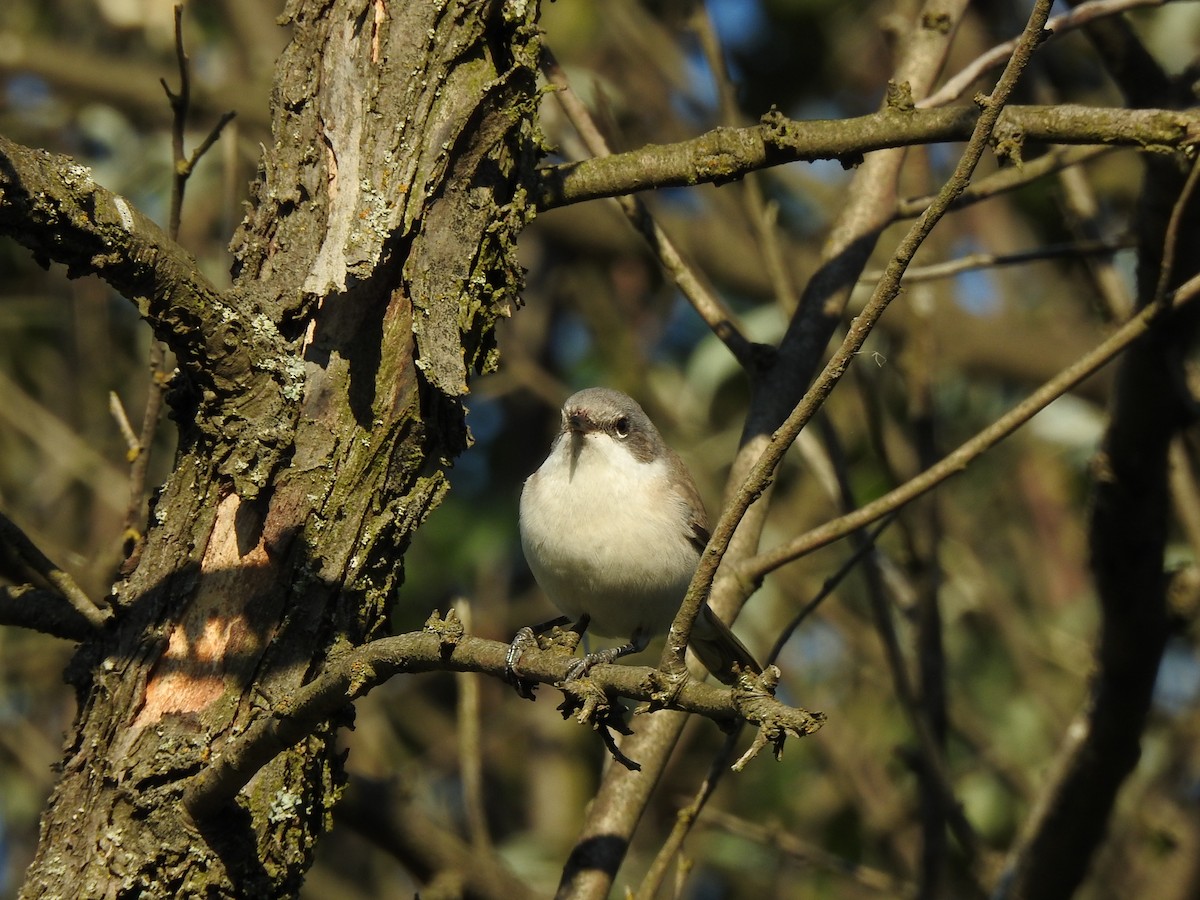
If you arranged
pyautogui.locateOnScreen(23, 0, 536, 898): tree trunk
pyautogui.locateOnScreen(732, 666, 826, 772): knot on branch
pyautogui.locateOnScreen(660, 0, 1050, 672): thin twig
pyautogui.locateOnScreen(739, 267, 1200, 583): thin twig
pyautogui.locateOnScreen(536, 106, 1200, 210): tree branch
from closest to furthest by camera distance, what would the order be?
1. pyautogui.locateOnScreen(732, 666, 826, 772): knot on branch
2. pyautogui.locateOnScreen(660, 0, 1050, 672): thin twig
3. pyautogui.locateOnScreen(23, 0, 536, 898): tree trunk
4. pyautogui.locateOnScreen(536, 106, 1200, 210): tree branch
5. pyautogui.locateOnScreen(739, 267, 1200, 583): thin twig

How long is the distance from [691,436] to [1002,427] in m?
4.43

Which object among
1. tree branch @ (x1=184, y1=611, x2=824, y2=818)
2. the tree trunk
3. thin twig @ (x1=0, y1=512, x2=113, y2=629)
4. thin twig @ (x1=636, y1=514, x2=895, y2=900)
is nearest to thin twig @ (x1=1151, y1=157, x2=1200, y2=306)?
thin twig @ (x1=636, y1=514, x2=895, y2=900)

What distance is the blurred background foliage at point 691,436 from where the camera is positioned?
624 centimetres

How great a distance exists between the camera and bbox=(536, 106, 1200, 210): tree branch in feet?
8.60

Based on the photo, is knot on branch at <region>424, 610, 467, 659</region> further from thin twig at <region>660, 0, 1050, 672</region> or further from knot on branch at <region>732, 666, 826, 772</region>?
knot on branch at <region>732, 666, 826, 772</region>

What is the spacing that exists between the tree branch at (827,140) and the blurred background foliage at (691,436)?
8.79ft

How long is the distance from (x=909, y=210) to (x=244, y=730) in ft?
7.33

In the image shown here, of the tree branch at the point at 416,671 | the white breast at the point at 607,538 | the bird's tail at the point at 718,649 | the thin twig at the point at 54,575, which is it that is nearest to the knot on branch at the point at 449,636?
the tree branch at the point at 416,671

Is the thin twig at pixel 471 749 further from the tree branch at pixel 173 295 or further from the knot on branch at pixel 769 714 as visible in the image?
the knot on branch at pixel 769 714

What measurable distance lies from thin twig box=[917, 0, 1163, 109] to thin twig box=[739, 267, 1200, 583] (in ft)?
2.25

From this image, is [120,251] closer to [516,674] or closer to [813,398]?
[516,674]

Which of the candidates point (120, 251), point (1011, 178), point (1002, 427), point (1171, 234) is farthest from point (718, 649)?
point (120, 251)

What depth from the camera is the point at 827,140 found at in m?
2.71

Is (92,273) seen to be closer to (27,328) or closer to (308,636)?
(308,636)
